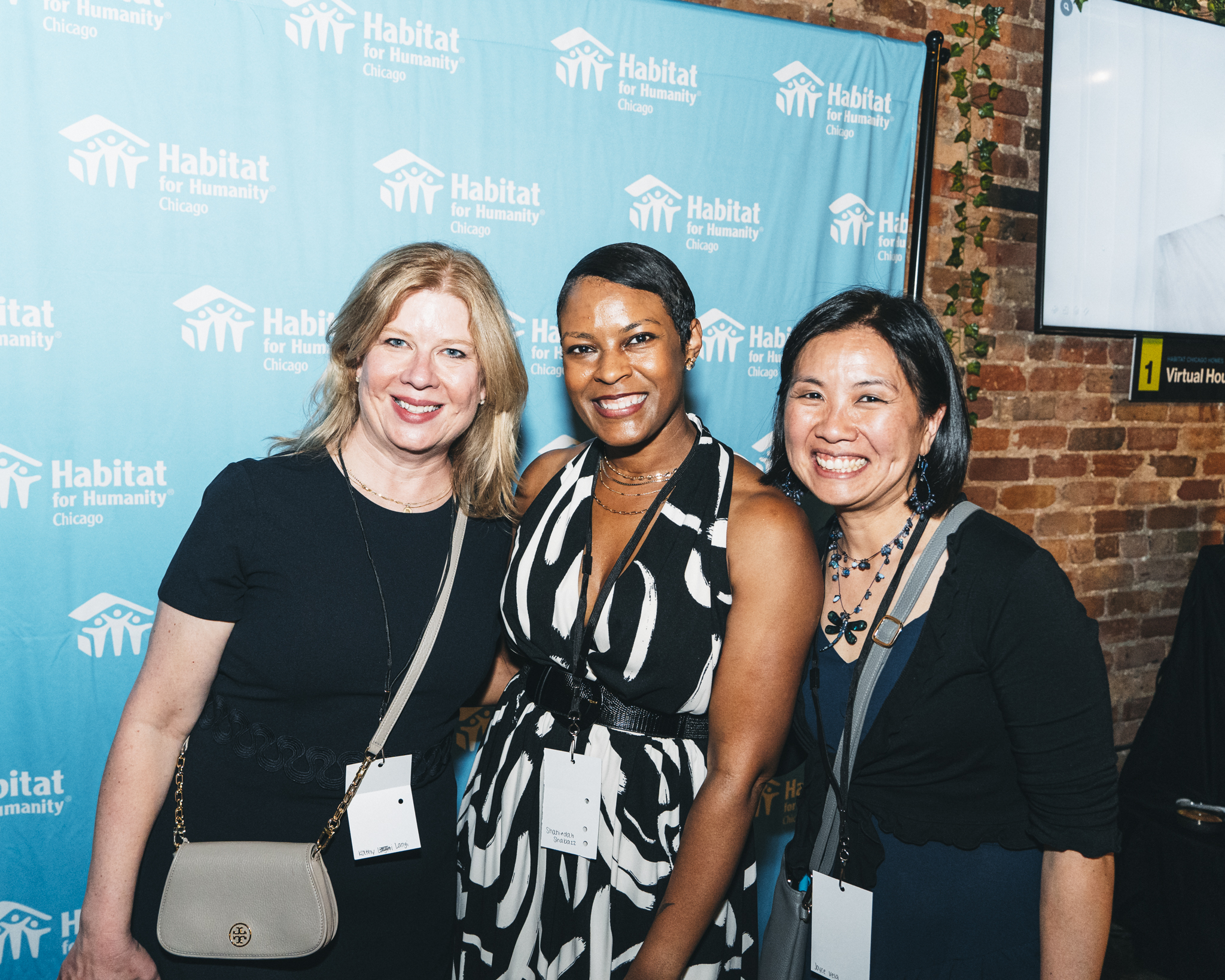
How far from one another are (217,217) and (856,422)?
1.63 metres

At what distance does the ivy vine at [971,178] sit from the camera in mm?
2793

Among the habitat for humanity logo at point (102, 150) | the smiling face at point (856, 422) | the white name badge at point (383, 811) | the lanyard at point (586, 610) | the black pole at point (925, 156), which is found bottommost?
the white name badge at point (383, 811)

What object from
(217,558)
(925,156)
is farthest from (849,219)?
(217,558)

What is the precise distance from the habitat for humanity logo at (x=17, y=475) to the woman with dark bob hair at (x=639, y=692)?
4.03 feet

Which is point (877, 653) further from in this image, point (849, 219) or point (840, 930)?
point (849, 219)

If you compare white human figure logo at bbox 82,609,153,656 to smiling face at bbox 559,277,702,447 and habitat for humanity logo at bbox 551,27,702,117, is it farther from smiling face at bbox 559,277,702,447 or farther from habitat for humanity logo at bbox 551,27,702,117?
habitat for humanity logo at bbox 551,27,702,117

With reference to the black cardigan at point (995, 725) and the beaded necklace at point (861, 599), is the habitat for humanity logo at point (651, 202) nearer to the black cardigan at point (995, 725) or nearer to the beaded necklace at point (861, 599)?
the beaded necklace at point (861, 599)

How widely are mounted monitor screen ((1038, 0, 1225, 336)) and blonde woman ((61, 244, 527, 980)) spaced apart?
231 cm

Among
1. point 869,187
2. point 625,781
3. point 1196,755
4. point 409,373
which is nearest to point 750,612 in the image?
point 625,781

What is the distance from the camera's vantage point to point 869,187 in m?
2.58

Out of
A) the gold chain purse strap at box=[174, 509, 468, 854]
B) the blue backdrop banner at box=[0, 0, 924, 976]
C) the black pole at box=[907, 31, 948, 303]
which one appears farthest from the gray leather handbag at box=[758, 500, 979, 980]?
the black pole at box=[907, 31, 948, 303]

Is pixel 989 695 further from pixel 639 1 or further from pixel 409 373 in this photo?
pixel 639 1

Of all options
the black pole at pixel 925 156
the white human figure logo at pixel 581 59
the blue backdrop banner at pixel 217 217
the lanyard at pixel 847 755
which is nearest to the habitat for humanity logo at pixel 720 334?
the blue backdrop banner at pixel 217 217

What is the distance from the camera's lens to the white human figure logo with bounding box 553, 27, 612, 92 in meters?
2.25
